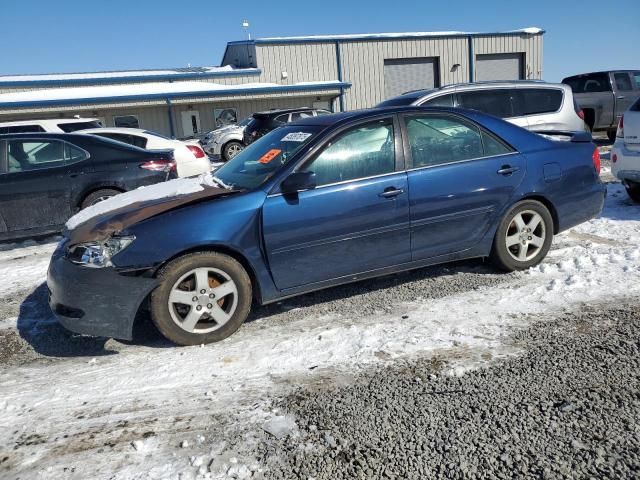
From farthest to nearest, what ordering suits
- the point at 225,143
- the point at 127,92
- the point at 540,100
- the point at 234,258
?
the point at 127,92 < the point at 225,143 < the point at 540,100 < the point at 234,258

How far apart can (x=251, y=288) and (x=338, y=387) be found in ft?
3.69

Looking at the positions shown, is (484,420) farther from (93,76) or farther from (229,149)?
(93,76)

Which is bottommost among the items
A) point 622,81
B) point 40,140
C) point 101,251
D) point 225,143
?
point 101,251

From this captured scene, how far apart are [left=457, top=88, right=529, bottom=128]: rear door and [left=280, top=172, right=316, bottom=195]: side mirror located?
4720 mm

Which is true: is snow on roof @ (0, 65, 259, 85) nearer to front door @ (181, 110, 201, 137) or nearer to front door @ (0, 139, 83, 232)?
front door @ (181, 110, 201, 137)

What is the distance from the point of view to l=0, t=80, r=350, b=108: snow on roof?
2108cm

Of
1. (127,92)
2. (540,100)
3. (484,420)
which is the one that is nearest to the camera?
(484,420)

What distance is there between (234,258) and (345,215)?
2.90 ft

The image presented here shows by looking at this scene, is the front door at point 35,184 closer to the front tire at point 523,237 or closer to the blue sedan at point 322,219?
the blue sedan at point 322,219

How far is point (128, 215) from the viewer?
12.5 feet

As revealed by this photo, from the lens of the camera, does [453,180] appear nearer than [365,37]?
Yes

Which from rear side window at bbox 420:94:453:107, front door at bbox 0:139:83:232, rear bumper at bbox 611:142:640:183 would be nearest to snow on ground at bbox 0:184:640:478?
rear bumper at bbox 611:142:640:183

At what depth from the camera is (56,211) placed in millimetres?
6848

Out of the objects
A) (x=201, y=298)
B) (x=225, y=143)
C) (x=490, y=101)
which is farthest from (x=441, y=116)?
(x=225, y=143)
